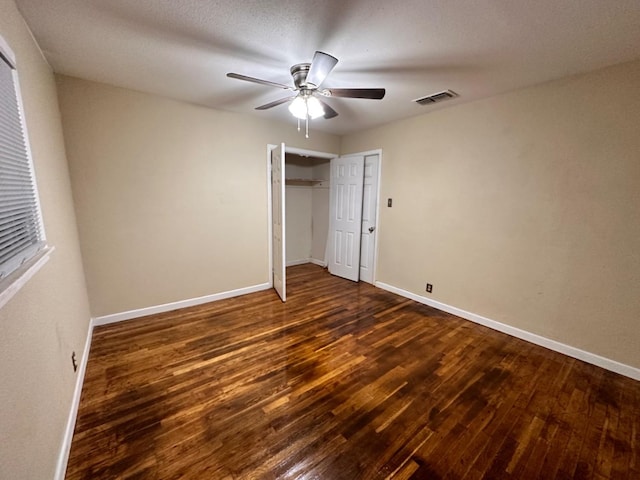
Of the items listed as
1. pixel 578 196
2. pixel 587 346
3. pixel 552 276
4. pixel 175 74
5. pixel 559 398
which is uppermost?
pixel 175 74

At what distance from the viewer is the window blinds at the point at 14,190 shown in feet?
3.58

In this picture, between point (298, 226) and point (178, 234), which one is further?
point (298, 226)

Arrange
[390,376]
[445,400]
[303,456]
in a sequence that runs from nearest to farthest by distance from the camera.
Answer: [303,456] → [445,400] → [390,376]

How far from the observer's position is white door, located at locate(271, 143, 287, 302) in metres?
3.32

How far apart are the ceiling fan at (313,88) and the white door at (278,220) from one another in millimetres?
971

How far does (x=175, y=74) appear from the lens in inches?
91.0

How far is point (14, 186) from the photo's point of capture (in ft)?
3.97

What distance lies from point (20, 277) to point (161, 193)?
212 cm

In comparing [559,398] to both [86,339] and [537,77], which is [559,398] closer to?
[537,77]

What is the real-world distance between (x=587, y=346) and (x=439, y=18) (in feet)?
9.65

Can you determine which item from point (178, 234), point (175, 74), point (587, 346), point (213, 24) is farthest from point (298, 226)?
point (587, 346)

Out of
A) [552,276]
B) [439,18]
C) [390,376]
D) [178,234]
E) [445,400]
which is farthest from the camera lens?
[178,234]

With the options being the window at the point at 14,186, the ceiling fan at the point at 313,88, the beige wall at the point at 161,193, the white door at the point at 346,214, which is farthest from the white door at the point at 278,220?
the window at the point at 14,186

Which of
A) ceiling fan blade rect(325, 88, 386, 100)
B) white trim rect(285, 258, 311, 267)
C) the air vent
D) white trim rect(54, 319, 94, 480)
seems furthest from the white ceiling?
white trim rect(285, 258, 311, 267)
